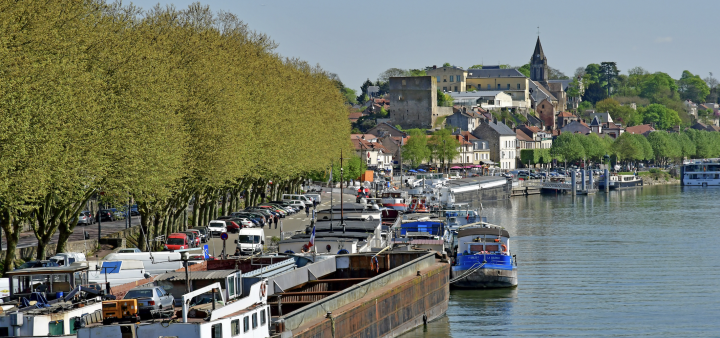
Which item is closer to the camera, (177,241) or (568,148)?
(177,241)

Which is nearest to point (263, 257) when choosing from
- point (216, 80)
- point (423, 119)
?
point (216, 80)

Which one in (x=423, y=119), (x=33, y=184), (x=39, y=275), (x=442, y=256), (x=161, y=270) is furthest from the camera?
(x=423, y=119)

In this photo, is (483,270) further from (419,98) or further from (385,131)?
(419,98)

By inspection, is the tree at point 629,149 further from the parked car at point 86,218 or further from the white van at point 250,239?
the white van at point 250,239

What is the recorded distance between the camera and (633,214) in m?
93.4

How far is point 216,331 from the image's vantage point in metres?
22.4

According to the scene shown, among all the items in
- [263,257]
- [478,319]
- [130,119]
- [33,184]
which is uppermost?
[130,119]

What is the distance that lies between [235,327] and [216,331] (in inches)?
29.7

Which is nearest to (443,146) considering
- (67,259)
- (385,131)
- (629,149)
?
(385,131)

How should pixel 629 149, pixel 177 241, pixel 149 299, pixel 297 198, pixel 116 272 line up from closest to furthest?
pixel 149 299 < pixel 116 272 < pixel 177 241 < pixel 297 198 < pixel 629 149

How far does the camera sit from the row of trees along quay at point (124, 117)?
1341 inches

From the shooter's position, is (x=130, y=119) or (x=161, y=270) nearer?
(x=161, y=270)

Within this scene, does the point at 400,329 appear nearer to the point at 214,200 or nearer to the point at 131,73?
the point at 131,73

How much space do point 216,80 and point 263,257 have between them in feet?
78.6
